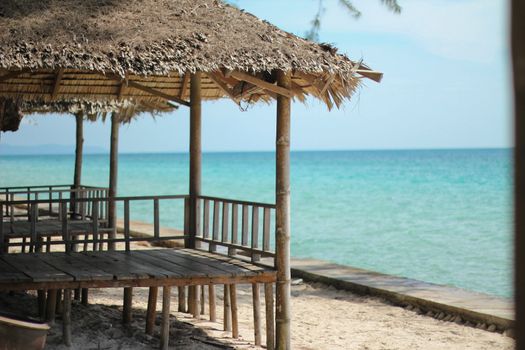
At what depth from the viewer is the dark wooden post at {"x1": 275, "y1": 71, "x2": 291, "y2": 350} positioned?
6746 mm

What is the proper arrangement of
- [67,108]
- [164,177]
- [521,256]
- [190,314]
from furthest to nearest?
[164,177], [67,108], [190,314], [521,256]

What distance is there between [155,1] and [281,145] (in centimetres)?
199

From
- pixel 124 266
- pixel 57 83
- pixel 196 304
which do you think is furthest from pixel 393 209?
pixel 124 266

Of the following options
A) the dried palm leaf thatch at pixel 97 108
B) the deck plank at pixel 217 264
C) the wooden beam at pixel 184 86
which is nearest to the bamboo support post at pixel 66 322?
the deck plank at pixel 217 264

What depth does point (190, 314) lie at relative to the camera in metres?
8.28

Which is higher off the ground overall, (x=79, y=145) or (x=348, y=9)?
(x=348, y=9)

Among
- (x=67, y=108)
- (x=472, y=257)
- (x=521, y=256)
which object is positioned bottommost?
(x=472, y=257)

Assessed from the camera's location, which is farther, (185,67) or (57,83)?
(57,83)

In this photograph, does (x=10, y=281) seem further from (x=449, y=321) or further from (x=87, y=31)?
(x=449, y=321)

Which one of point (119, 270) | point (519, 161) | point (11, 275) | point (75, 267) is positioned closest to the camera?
point (519, 161)

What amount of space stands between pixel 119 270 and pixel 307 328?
2.45 meters

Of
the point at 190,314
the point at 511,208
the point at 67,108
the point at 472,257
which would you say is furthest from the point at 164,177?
the point at 511,208

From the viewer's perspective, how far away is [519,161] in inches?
65.5

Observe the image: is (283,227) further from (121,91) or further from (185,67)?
(121,91)
